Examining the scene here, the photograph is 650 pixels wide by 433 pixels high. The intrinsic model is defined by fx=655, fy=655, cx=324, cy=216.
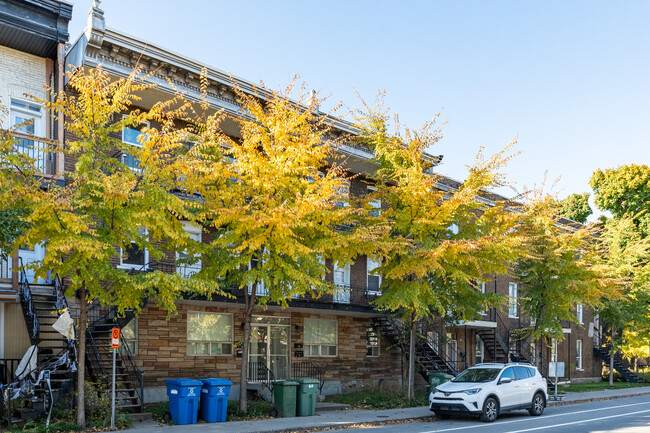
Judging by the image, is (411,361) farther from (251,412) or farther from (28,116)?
(28,116)

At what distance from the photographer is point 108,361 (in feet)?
60.4

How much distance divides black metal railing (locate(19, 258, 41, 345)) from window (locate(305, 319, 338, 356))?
447 inches

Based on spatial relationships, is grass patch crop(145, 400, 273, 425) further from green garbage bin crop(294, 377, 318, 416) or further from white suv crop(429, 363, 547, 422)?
white suv crop(429, 363, 547, 422)

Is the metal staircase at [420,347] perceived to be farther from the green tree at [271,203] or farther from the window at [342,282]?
the green tree at [271,203]

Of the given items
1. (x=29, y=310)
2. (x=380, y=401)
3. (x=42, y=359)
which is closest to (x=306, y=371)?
(x=380, y=401)

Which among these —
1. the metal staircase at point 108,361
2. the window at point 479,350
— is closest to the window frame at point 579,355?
the window at point 479,350

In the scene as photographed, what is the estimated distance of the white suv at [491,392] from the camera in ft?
57.5

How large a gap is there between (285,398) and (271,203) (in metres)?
5.39

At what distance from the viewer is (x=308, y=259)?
1758 cm

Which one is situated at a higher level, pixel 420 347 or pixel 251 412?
pixel 420 347

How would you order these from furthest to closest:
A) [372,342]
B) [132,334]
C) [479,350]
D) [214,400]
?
[479,350], [372,342], [132,334], [214,400]

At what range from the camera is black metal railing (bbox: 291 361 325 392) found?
24.4 meters

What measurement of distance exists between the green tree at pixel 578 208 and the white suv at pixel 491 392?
4019cm

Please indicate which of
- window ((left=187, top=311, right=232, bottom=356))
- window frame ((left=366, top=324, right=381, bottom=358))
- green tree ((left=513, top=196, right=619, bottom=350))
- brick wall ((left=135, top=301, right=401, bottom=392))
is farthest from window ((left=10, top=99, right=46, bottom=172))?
green tree ((left=513, top=196, right=619, bottom=350))
